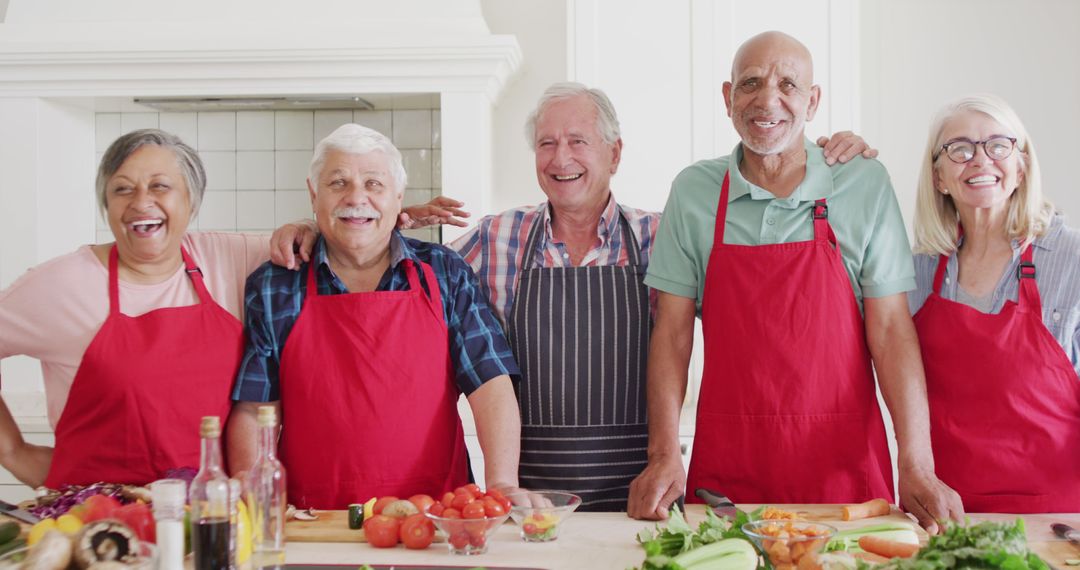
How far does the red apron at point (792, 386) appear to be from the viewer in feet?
6.49

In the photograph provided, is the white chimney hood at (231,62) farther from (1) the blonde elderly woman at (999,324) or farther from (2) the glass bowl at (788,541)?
(2) the glass bowl at (788,541)

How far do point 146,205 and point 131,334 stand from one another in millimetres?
273

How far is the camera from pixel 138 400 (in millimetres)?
1936

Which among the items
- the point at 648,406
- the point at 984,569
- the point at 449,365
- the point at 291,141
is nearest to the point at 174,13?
the point at 291,141

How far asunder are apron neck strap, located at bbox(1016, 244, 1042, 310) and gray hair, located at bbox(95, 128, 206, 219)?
1750 millimetres

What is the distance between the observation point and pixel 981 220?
2.05 meters

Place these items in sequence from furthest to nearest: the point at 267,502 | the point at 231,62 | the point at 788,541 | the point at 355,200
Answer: the point at 231,62
the point at 355,200
the point at 267,502
the point at 788,541

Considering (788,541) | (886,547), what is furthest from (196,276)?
(886,547)

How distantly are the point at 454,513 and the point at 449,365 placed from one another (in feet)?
1.98

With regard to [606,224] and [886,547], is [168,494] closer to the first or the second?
[886,547]

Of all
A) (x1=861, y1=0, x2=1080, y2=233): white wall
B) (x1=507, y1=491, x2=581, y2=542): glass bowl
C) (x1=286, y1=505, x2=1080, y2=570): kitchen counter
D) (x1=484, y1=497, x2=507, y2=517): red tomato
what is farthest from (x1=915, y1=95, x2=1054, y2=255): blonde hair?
(x1=861, y1=0, x2=1080, y2=233): white wall

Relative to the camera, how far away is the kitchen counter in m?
1.48

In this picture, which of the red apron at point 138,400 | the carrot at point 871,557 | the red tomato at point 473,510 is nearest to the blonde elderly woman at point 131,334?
the red apron at point 138,400

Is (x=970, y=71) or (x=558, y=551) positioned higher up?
(x=970, y=71)
